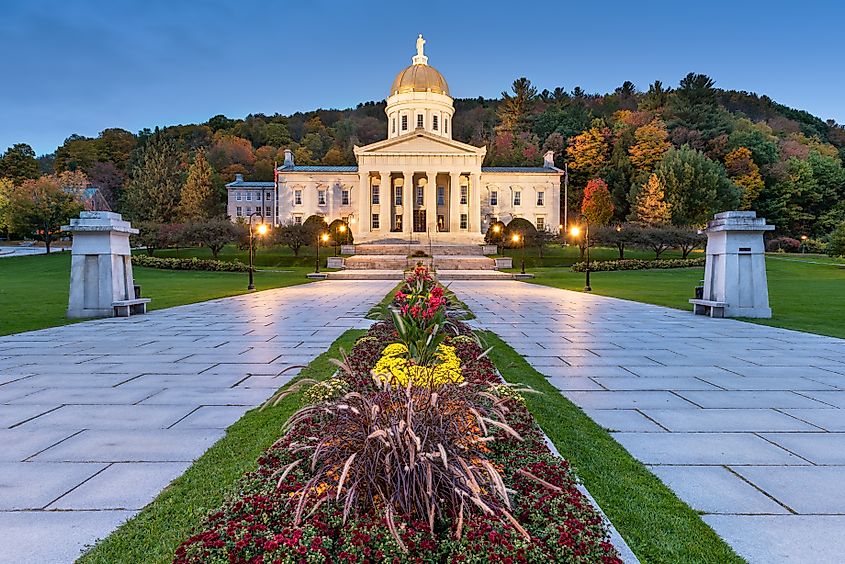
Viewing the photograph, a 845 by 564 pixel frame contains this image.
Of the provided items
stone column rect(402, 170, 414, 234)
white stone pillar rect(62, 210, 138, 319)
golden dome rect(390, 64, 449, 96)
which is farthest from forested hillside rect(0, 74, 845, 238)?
white stone pillar rect(62, 210, 138, 319)

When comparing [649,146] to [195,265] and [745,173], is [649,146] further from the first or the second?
[195,265]

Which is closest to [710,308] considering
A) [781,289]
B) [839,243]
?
[781,289]

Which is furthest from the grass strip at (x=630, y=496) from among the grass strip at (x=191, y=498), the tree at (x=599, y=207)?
the tree at (x=599, y=207)

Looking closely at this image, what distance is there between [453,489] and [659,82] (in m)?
90.5

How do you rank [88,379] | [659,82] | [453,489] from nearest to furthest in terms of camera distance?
[453,489], [88,379], [659,82]

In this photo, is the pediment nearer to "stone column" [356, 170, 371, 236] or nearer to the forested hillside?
"stone column" [356, 170, 371, 236]

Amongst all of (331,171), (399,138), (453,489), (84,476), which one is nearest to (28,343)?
(84,476)

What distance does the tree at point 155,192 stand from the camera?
61281 millimetres

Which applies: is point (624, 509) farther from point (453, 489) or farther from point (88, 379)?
point (88, 379)

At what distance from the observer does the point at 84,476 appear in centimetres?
411

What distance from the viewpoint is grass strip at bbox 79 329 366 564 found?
9.64 feet

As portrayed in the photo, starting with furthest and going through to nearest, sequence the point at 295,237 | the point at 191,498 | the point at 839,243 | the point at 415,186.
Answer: the point at 415,186, the point at 295,237, the point at 839,243, the point at 191,498

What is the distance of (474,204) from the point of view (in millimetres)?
61969

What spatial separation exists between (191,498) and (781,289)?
25.9 m
